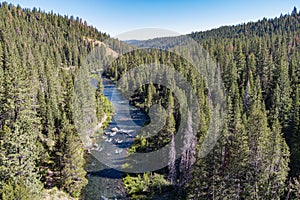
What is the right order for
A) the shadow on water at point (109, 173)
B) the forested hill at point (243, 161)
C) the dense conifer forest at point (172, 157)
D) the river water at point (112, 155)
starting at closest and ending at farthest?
1. the dense conifer forest at point (172, 157)
2. the forested hill at point (243, 161)
3. the river water at point (112, 155)
4. the shadow on water at point (109, 173)

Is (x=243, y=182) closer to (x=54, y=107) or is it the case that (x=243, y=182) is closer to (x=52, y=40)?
(x=54, y=107)

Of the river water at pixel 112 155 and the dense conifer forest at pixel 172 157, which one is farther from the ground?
the dense conifer forest at pixel 172 157

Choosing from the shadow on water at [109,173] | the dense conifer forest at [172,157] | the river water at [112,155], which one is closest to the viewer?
the dense conifer forest at [172,157]

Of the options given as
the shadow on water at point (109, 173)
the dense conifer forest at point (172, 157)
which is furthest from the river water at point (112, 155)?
the dense conifer forest at point (172, 157)

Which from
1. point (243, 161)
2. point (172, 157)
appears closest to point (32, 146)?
point (172, 157)

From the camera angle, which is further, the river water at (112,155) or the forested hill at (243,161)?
the river water at (112,155)

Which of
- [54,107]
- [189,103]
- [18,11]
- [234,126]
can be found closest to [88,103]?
[54,107]

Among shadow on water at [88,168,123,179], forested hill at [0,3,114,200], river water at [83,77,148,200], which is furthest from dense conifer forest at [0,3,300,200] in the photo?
river water at [83,77,148,200]

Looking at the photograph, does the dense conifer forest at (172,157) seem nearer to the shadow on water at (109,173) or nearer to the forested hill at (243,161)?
the forested hill at (243,161)

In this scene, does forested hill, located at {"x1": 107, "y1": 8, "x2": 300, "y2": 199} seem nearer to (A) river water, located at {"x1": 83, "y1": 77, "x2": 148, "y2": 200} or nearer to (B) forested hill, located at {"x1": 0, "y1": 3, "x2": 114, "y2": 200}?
(A) river water, located at {"x1": 83, "y1": 77, "x2": 148, "y2": 200}
